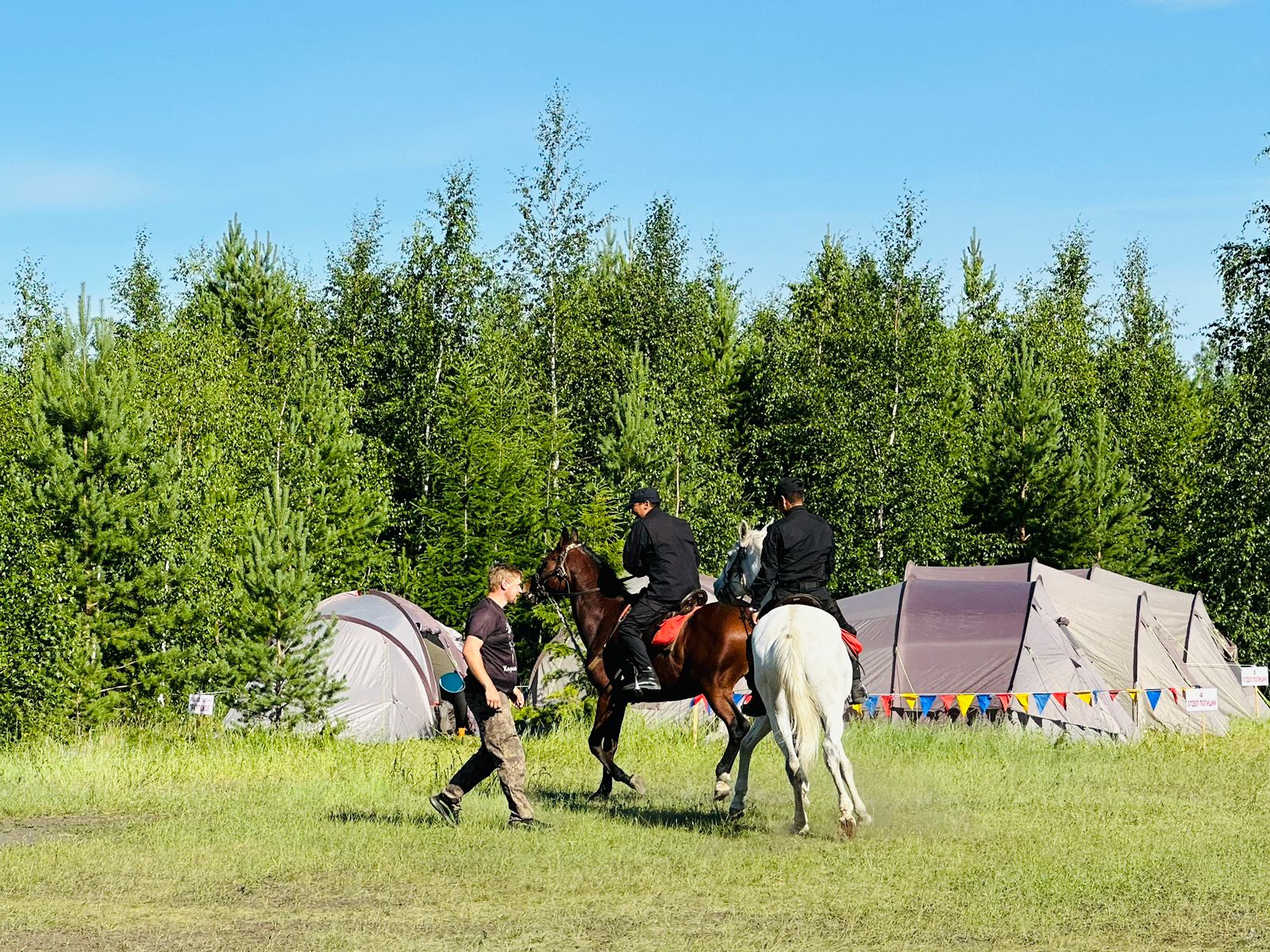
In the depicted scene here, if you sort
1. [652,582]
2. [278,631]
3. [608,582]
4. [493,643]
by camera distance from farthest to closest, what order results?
[278,631] < [608,582] < [652,582] < [493,643]

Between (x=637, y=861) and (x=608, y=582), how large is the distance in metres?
4.23

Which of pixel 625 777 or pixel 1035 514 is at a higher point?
pixel 1035 514

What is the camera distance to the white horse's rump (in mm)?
10367

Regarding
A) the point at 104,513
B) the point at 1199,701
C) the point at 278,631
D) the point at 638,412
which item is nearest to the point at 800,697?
the point at 1199,701

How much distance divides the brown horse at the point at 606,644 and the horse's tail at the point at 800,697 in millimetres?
1682

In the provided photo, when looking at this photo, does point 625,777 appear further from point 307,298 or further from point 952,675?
point 307,298

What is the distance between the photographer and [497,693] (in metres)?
10.4

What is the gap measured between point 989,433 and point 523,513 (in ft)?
45.7

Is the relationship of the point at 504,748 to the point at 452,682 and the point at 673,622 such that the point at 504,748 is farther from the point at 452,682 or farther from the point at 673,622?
the point at 673,622

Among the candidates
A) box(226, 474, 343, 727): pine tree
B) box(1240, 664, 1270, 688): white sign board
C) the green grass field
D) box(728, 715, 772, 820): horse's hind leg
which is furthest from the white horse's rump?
box(1240, 664, 1270, 688): white sign board

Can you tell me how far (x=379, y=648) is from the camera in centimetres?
2222

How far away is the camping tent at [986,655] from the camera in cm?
1889

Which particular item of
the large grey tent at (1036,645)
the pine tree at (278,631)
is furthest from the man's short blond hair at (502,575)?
the large grey tent at (1036,645)

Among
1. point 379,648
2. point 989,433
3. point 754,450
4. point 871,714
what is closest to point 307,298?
point 754,450
